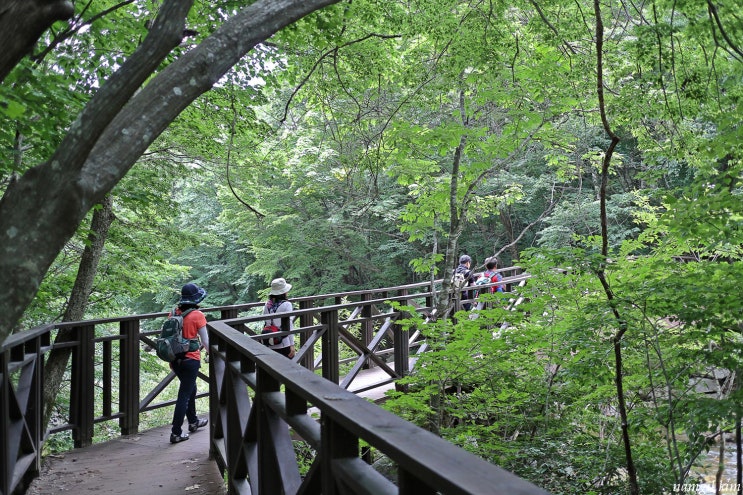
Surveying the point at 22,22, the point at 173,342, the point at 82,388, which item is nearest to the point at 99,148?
the point at 22,22

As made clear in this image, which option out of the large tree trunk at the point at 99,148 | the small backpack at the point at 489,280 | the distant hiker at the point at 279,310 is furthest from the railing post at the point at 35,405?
the small backpack at the point at 489,280

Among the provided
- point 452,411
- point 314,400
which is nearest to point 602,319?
point 452,411

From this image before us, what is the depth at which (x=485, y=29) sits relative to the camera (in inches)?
238

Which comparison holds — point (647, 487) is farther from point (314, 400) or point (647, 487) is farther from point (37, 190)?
point (37, 190)

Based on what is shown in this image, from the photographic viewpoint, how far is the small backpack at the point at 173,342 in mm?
5320

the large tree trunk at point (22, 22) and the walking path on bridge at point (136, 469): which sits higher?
A: the large tree trunk at point (22, 22)

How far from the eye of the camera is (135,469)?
482cm

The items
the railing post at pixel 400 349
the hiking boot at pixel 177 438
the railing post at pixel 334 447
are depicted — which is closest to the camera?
the railing post at pixel 334 447

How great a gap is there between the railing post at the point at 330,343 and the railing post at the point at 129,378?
201 centimetres

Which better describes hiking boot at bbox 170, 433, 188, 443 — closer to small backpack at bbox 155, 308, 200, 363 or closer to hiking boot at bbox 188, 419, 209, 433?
hiking boot at bbox 188, 419, 209, 433

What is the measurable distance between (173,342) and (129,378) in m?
1.24

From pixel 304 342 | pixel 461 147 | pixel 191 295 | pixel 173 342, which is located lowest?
pixel 304 342

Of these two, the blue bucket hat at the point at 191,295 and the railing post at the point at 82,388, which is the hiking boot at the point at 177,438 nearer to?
the railing post at the point at 82,388

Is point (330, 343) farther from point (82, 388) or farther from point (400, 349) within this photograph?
point (82, 388)
